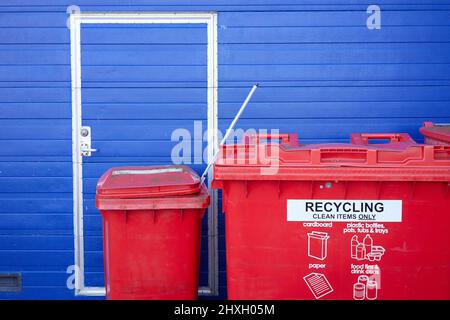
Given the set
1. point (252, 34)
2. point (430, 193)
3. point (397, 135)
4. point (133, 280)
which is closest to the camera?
point (430, 193)

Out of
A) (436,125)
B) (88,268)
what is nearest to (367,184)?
(436,125)

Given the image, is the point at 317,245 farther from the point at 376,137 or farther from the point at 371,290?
the point at 376,137

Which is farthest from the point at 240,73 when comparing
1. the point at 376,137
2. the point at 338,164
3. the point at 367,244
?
the point at 367,244

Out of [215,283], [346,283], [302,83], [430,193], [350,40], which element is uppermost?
[350,40]

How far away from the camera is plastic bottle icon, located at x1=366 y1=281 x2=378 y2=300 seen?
14.5 ft

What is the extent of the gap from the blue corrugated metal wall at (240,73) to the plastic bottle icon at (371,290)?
164 cm

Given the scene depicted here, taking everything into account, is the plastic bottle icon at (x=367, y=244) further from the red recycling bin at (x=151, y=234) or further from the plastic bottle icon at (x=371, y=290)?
the red recycling bin at (x=151, y=234)

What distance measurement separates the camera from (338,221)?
14.3ft

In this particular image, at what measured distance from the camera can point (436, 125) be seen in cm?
543

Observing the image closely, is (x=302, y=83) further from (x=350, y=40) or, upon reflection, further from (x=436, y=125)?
(x=436, y=125)

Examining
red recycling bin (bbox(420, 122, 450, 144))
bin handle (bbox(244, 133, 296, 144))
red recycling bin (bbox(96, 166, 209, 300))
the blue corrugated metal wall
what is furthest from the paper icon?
the blue corrugated metal wall

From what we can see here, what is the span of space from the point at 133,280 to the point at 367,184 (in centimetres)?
185

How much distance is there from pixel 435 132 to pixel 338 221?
50.2 inches

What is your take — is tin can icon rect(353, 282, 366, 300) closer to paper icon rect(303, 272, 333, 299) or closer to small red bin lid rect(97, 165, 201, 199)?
paper icon rect(303, 272, 333, 299)
